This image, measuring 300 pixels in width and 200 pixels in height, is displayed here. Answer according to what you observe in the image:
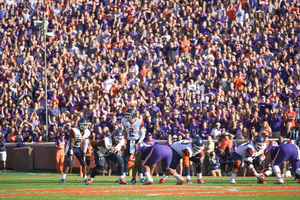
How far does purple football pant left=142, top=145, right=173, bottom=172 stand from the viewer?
428 inches

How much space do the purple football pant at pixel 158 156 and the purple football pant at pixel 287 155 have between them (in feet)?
9.11

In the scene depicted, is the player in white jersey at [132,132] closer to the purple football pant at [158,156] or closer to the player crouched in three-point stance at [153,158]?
the player crouched in three-point stance at [153,158]

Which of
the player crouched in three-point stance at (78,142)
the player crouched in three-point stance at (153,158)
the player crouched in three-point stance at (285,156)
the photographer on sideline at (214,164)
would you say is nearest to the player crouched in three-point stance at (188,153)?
the player crouched in three-point stance at (153,158)

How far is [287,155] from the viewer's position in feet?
37.6

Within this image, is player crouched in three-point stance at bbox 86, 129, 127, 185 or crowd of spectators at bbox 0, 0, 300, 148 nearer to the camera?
player crouched in three-point stance at bbox 86, 129, 127, 185

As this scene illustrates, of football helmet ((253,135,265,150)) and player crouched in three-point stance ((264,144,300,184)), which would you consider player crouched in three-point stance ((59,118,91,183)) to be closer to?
football helmet ((253,135,265,150))

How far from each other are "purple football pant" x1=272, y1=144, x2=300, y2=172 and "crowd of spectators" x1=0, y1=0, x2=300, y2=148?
280 cm

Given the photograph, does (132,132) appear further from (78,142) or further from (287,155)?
(287,155)

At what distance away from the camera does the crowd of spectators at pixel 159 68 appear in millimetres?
16312

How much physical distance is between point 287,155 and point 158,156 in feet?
10.8

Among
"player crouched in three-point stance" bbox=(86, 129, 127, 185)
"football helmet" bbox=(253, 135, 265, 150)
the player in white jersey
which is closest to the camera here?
"player crouched in three-point stance" bbox=(86, 129, 127, 185)

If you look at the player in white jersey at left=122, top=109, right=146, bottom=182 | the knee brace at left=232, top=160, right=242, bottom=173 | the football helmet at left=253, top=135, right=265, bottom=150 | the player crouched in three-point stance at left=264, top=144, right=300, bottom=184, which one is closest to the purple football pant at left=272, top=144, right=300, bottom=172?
the player crouched in three-point stance at left=264, top=144, right=300, bottom=184

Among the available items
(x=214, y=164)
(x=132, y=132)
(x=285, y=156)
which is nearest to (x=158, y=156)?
(x=132, y=132)

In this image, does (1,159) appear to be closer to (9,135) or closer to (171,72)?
(9,135)
